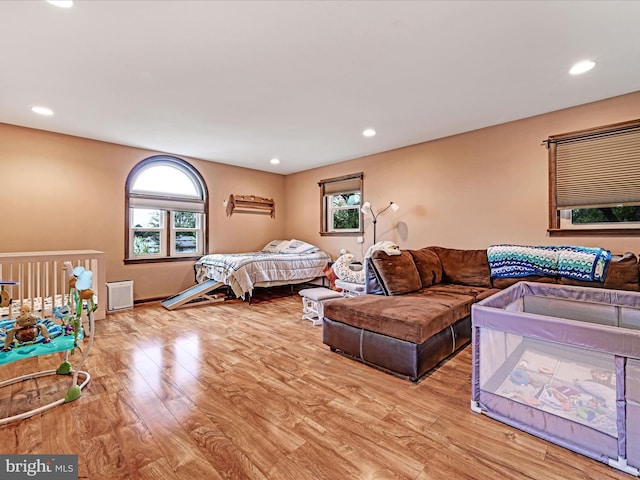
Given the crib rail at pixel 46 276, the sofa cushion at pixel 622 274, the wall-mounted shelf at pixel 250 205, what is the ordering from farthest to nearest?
1. the wall-mounted shelf at pixel 250 205
2. the crib rail at pixel 46 276
3. the sofa cushion at pixel 622 274

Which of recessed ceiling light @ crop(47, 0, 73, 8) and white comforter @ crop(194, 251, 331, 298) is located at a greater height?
recessed ceiling light @ crop(47, 0, 73, 8)

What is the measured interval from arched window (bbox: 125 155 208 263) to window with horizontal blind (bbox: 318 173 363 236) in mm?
2343

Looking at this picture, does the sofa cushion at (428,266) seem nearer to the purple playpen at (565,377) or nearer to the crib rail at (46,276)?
the purple playpen at (565,377)

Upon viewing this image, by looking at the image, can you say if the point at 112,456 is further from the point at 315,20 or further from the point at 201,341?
the point at 315,20

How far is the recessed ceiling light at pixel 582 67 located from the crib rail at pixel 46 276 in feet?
17.4

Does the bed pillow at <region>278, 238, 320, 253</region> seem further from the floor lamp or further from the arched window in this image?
the arched window

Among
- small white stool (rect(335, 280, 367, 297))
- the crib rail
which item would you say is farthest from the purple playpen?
the crib rail

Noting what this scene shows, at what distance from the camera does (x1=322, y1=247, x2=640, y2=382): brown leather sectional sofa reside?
2.24 meters

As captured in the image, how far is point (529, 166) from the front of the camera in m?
3.59

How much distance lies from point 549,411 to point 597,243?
2623mm

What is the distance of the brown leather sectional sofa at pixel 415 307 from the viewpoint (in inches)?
88.3

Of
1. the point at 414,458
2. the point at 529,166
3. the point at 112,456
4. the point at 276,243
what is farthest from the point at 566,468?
the point at 276,243

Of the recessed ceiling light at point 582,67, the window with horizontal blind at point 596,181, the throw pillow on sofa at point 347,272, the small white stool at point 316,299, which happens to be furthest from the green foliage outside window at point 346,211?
the recessed ceiling light at point 582,67

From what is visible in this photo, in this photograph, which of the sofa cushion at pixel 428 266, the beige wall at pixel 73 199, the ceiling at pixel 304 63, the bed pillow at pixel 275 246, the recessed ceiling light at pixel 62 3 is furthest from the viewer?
the bed pillow at pixel 275 246
